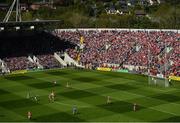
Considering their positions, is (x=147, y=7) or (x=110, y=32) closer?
(x=110, y=32)

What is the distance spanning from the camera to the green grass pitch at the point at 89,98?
45.8 metres

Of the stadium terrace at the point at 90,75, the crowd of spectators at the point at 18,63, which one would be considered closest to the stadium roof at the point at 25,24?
the stadium terrace at the point at 90,75

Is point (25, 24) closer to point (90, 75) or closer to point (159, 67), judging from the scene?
point (90, 75)

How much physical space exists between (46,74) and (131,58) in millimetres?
17395

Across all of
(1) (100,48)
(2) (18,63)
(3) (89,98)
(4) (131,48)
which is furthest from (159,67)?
(2) (18,63)

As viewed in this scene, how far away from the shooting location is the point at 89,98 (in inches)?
2143

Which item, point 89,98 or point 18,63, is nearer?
point 89,98

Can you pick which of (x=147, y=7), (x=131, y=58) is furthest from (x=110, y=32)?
(x=147, y=7)

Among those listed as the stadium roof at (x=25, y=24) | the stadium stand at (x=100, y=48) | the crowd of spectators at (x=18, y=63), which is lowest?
the crowd of spectators at (x=18, y=63)

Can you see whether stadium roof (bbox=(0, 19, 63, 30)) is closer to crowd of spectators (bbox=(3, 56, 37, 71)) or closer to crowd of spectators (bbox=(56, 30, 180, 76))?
crowd of spectators (bbox=(56, 30, 180, 76))

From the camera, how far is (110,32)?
91.8 meters

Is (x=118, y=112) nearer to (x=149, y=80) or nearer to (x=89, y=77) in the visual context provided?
(x=149, y=80)

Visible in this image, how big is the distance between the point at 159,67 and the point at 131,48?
486 inches

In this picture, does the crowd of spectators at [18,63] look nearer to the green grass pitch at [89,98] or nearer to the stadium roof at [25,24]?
the green grass pitch at [89,98]
